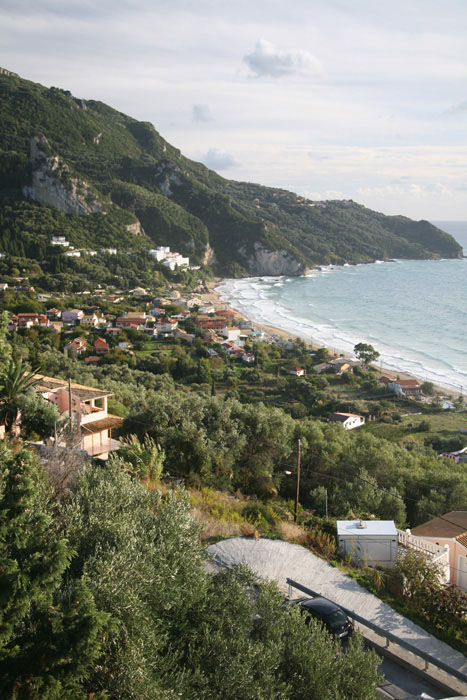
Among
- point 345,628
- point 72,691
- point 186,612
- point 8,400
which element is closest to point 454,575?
point 345,628

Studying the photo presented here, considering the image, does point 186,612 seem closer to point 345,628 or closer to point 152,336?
point 345,628

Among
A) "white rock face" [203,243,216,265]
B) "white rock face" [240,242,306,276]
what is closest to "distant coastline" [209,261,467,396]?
"white rock face" [240,242,306,276]

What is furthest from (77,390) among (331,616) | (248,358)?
(248,358)

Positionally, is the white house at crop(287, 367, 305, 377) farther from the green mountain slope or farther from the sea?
the green mountain slope

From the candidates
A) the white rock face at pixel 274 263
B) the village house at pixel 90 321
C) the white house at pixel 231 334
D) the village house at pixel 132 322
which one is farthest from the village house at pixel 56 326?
the white rock face at pixel 274 263

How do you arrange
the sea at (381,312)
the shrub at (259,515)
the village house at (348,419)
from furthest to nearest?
the sea at (381,312), the village house at (348,419), the shrub at (259,515)

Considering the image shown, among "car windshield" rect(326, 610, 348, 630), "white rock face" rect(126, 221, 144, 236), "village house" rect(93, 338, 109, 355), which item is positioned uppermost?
"white rock face" rect(126, 221, 144, 236)

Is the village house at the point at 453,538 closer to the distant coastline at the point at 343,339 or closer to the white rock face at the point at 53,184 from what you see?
the distant coastline at the point at 343,339
